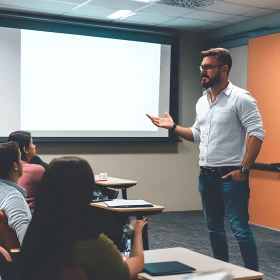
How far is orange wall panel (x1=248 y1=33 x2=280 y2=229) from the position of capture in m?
5.88

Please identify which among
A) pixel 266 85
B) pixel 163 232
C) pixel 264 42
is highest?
pixel 264 42

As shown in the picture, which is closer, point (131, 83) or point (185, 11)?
point (185, 11)

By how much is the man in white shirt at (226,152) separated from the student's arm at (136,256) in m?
1.29

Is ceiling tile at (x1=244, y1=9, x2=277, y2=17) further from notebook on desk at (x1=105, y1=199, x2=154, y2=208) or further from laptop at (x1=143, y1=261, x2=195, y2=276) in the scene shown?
laptop at (x1=143, y1=261, x2=195, y2=276)

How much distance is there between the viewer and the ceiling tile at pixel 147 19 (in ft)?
20.5

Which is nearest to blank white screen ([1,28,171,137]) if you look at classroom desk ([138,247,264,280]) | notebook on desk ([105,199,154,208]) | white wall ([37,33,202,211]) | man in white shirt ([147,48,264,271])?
white wall ([37,33,202,211])

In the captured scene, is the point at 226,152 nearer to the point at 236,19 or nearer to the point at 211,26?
the point at 236,19

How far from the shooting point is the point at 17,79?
6.15 meters

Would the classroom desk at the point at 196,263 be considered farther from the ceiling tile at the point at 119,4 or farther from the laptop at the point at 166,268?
the ceiling tile at the point at 119,4

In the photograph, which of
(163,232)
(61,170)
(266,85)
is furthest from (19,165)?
(266,85)

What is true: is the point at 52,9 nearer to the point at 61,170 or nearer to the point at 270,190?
the point at 270,190

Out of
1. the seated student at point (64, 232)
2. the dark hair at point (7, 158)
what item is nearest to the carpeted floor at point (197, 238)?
the dark hair at point (7, 158)

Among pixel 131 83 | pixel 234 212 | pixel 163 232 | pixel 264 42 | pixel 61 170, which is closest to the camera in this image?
pixel 61 170

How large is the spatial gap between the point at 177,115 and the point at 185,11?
1.64m
